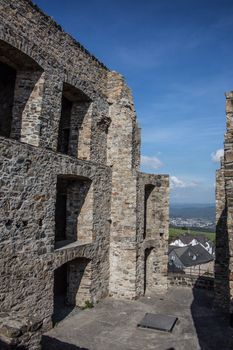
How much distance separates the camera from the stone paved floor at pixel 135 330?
9086 mm

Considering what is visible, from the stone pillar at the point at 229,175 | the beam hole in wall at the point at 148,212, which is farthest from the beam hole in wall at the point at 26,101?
the beam hole in wall at the point at 148,212

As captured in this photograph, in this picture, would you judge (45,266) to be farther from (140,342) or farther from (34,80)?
(34,80)

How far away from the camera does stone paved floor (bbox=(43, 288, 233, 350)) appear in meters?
9.09

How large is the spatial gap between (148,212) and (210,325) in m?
5.59

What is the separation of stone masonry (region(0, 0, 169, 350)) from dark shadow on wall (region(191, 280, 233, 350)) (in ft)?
7.32

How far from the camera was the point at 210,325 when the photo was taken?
11008mm

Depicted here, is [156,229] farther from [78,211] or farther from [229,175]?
[229,175]

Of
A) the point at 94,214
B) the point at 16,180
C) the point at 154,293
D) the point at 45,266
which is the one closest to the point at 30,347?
the point at 45,266

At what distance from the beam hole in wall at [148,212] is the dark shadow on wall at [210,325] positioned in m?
3.31

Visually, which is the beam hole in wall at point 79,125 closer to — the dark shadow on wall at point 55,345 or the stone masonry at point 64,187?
the stone masonry at point 64,187

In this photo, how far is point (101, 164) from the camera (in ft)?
42.3

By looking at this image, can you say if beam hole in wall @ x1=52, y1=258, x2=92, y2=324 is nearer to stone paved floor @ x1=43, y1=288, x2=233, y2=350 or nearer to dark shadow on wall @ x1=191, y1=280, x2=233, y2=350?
stone paved floor @ x1=43, y1=288, x2=233, y2=350

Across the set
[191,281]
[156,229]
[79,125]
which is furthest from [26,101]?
[191,281]

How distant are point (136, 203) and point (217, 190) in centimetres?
319
